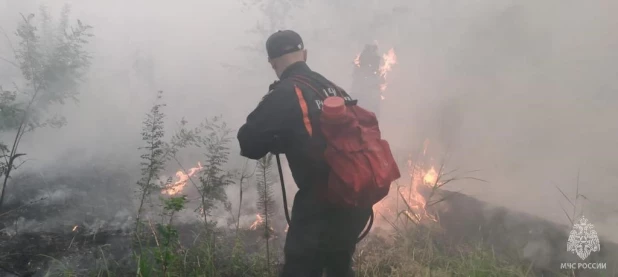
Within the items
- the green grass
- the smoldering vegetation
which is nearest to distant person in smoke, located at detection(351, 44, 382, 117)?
the smoldering vegetation

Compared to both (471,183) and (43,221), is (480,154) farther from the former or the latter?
(43,221)

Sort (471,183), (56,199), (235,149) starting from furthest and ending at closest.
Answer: (235,149)
(471,183)
(56,199)

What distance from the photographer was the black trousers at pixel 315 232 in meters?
2.38

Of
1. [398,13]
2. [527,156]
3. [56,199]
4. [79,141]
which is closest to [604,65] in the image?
[527,156]

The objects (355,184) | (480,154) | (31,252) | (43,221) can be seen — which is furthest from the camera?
(480,154)

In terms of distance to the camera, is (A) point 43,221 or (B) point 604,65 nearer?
(A) point 43,221

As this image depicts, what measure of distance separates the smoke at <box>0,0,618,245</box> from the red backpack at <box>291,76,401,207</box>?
207 inches

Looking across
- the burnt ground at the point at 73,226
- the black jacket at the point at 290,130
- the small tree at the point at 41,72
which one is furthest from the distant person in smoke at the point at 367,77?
the black jacket at the point at 290,130

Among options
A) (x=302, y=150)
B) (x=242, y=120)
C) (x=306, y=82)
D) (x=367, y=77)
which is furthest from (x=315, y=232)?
(x=367, y=77)

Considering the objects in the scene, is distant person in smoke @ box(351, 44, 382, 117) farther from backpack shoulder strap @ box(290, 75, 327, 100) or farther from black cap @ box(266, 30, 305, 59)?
backpack shoulder strap @ box(290, 75, 327, 100)

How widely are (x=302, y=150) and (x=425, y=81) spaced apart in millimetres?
19768

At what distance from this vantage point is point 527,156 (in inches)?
471

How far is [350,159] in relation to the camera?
209 centimetres

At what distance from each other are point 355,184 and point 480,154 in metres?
12.6
